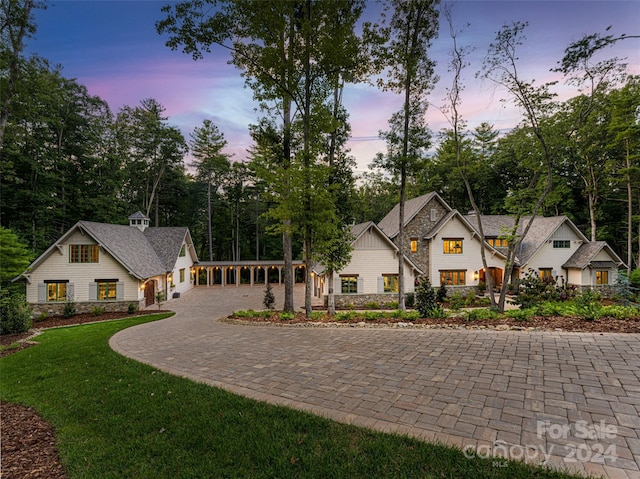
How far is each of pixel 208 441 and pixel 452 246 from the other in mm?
21017

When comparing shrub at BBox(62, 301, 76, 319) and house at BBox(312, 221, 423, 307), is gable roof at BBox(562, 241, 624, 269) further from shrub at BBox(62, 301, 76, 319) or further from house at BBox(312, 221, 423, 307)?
shrub at BBox(62, 301, 76, 319)

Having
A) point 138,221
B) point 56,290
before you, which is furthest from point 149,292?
point 138,221

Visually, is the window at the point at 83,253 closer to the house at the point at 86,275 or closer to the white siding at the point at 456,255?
the house at the point at 86,275

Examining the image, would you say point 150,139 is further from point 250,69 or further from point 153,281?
point 250,69

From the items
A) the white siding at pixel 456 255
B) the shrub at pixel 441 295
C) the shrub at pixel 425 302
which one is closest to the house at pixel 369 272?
the shrub at pixel 441 295

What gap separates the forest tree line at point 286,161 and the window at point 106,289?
7291 mm

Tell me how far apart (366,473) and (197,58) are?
43.1 ft

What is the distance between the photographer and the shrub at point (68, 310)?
14.8 metres

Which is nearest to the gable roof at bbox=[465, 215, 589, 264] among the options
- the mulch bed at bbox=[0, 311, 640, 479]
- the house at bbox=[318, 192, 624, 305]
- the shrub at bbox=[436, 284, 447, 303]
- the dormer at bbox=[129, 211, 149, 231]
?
the house at bbox=[318, 192, 624, 305]

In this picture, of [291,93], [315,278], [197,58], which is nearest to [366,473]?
[291,93]

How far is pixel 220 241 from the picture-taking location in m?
34.5

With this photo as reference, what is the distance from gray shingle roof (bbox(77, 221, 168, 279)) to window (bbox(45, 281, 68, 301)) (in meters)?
3.14

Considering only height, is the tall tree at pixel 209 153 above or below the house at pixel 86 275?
above

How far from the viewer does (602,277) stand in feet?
68.6
